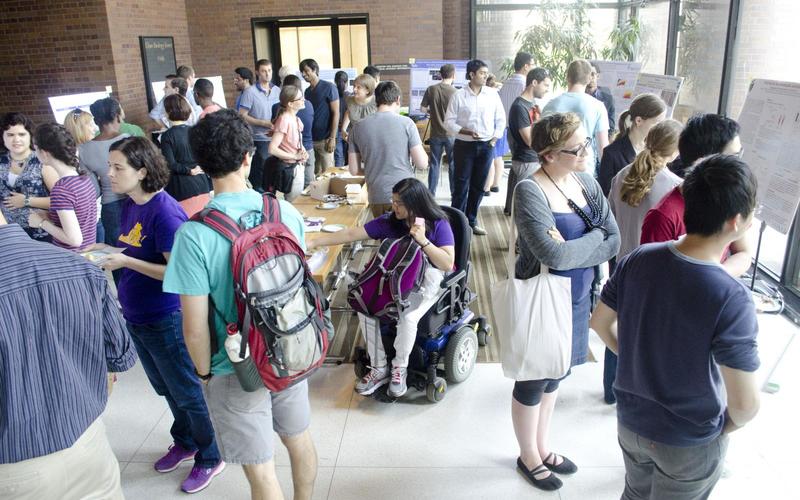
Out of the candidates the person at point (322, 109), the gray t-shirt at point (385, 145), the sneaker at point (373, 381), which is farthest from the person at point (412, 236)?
the person at point (322, 109)

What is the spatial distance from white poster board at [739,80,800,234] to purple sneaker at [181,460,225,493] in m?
3.12

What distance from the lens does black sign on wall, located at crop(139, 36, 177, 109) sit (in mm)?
8625

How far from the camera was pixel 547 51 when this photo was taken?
916cm

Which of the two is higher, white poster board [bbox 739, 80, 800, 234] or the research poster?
the research poster

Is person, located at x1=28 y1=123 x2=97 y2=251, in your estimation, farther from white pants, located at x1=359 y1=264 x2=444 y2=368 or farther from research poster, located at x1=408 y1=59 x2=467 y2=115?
research poster, located at x1=408 y1=59 x2=467 y2=115

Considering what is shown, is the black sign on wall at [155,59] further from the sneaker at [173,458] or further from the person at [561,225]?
the person at [561,225]

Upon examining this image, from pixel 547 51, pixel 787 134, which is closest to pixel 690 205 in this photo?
pixel 787 134

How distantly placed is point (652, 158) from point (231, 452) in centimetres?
206

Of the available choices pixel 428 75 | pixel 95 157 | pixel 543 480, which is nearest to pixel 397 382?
pixel 543 480

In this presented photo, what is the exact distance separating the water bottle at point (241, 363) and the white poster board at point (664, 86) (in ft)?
14.8

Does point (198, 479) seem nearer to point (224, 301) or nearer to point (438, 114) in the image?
point (224, 301)

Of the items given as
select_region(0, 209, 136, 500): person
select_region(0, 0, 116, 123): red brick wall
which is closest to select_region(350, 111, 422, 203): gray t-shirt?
select_region(0, 209, 136, 500): person

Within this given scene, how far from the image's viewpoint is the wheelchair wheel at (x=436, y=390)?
3.27m

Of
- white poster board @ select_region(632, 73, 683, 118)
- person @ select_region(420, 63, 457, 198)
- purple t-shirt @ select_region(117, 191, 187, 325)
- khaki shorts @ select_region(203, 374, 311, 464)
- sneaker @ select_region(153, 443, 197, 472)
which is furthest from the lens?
person @ select_region(420, 63, 457, 198)
